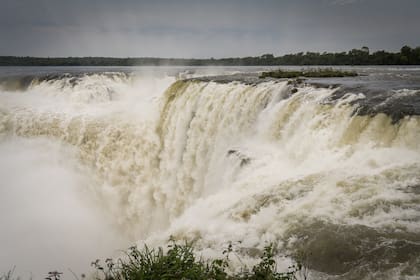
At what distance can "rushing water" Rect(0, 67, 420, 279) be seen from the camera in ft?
18.2

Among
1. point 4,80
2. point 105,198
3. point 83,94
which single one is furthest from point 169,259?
point 4,80

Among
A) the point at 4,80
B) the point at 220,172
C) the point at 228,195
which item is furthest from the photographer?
the point at 4,80

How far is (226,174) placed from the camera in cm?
1065

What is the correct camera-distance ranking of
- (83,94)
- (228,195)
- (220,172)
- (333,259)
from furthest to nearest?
1. (83,94)
2. (220,172)
3. (228,195)
4. (333,259)

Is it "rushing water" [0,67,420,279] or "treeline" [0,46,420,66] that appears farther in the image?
"treeline" [0,46,420,66]

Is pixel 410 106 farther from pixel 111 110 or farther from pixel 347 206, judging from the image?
pixel 111 110

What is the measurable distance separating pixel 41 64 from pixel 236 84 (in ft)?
288

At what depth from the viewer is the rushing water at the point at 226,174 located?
555 centimetres

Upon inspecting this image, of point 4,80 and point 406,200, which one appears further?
point 4,80

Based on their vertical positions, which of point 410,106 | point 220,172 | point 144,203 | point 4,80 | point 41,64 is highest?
point 41,64

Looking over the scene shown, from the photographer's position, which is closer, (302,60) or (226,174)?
(226,174)

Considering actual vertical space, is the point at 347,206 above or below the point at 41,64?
below

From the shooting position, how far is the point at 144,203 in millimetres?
15648

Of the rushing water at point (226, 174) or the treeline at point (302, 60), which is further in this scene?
the treeline at point (302, 60)
